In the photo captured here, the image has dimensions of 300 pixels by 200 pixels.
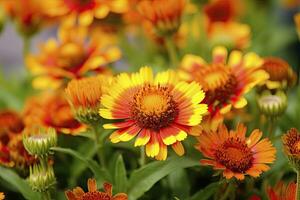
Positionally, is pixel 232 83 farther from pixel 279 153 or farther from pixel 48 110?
pixel 48 110

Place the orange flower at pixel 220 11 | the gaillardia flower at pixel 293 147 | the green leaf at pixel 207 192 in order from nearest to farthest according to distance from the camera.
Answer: the gaillardia flower at pixel 293 147
the green leaf at pixel 207 192
the orange flower at pixel 220 11

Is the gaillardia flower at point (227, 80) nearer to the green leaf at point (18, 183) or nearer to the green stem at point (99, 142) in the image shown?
the green stem at point (99, 142)

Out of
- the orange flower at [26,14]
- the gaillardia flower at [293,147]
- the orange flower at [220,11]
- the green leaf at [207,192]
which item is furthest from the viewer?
the orange flower at [220,11]

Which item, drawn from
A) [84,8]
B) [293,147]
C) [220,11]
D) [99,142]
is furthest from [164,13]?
[220,11]

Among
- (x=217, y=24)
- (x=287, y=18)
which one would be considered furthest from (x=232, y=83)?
(x=287, y=18)

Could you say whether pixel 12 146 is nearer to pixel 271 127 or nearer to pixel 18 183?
pixel 18 183

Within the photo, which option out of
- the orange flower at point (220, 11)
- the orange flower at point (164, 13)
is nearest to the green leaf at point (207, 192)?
the orange flower at point (164, 13)
